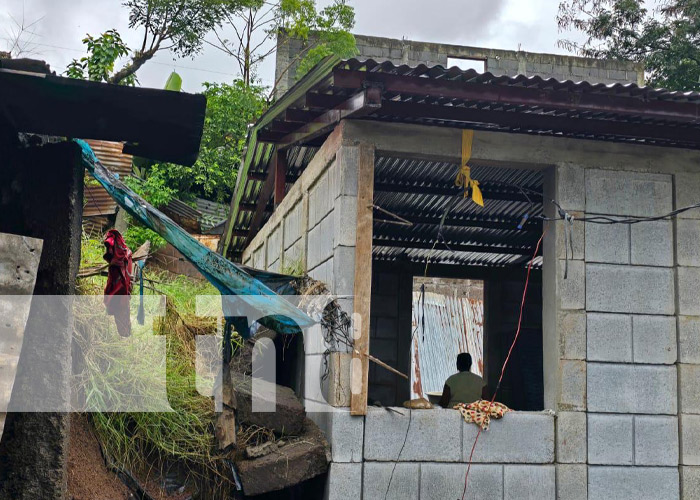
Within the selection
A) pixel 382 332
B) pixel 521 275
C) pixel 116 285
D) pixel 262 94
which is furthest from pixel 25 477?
pixel 262 94

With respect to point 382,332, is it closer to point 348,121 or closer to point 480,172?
point 480,172

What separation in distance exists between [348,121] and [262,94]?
17549 millimetres

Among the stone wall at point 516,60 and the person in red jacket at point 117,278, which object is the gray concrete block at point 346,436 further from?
the stone wall at point 516,60

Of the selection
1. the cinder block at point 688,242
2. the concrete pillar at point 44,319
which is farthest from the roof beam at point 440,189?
the concrete pillar at point 44,319

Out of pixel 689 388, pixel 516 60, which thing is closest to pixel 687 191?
pixel 689 388

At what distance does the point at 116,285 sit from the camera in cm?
616

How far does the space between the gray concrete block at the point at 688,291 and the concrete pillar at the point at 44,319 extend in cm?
519

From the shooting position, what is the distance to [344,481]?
684cm

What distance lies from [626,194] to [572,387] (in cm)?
183

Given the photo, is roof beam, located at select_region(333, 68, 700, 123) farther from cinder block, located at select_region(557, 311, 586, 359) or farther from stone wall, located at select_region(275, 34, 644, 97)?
stone wall, located at select_region(275, 34, 644, 97)

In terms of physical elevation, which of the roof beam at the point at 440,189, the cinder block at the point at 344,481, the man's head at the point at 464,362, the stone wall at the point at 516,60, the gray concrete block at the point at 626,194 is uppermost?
the stone wall at the point at 516,60

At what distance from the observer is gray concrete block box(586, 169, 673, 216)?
24.3ft

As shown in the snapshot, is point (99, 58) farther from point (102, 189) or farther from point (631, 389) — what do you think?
point (631, 389)

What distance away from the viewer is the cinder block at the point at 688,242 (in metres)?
7.44
